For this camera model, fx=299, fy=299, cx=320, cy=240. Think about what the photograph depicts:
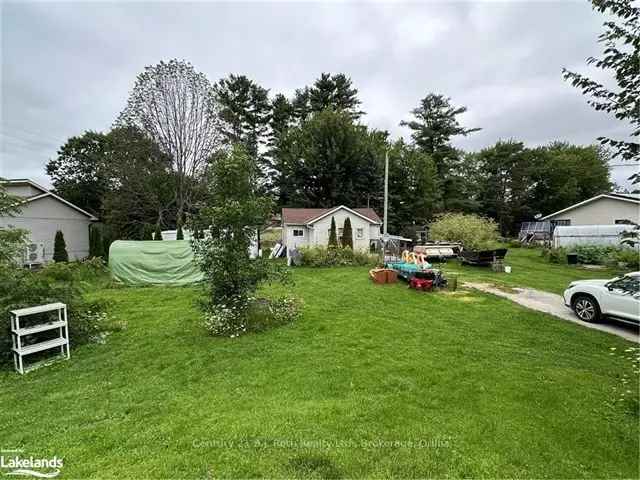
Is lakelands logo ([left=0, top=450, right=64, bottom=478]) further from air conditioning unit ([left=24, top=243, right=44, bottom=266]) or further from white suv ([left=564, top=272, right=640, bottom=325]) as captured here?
air conditioning unit ([left=24, top=243, right=44, bottom=266])

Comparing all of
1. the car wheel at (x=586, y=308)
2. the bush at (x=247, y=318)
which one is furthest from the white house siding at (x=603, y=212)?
the bush at (x=247, y=318)

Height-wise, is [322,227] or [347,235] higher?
[322,227]

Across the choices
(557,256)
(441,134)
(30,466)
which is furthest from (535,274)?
(441,134)

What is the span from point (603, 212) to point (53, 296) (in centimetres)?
3074

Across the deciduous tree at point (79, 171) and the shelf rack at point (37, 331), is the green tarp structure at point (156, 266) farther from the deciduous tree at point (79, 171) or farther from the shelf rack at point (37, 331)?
the deciduous tree at point (79, 171)

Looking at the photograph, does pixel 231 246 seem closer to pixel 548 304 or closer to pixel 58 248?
pixel 548 304

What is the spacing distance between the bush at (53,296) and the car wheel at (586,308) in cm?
1112

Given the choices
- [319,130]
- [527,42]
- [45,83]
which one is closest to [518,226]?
[319,130]

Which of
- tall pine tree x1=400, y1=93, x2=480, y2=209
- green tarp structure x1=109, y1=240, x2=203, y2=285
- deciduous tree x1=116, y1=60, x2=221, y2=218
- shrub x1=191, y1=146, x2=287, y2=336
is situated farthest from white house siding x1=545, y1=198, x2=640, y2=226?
deciduous tree x1=116, y1=60, x2=221, y2=218

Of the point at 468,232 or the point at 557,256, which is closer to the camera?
the point at 557,256

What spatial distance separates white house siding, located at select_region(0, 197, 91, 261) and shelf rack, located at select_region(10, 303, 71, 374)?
16501 mm

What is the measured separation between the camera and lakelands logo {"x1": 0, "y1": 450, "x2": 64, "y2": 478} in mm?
2445

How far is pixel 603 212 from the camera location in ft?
72.0

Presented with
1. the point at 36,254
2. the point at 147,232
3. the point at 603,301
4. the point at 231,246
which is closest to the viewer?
the point at 231,246
